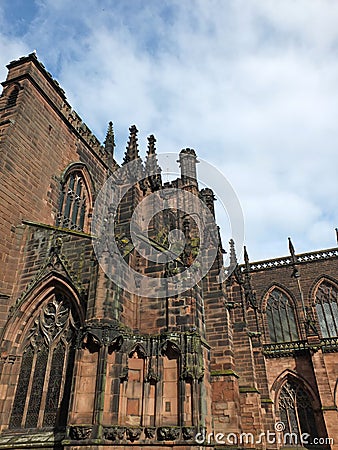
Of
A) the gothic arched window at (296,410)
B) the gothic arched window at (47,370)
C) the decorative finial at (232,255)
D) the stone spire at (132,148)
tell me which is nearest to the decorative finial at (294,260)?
the gothic arched window at (296,410)

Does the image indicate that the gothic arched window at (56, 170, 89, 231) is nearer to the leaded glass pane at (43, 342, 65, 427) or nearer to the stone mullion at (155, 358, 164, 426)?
the leaded glass pane at (43, 342, 65, 427)

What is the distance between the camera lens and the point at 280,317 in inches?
1005

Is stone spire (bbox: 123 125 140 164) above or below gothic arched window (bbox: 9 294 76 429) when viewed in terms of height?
above

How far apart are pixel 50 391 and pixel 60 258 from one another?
116 inches

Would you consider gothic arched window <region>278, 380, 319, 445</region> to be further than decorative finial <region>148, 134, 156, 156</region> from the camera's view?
Yes

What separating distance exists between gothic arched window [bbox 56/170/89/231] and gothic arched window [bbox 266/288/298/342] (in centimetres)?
1656

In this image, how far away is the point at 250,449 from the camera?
11.1 meters

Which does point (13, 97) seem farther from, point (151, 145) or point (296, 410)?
point (296, 410)

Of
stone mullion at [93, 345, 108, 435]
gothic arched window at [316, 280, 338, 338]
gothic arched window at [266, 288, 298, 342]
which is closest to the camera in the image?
stone mullion at [93, 345, 108, 435]

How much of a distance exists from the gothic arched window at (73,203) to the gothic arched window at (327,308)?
1753cm

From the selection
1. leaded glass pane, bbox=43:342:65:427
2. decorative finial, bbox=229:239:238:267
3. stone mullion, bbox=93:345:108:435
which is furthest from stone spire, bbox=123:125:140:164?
stone mullion, bbox=93:345:108:435

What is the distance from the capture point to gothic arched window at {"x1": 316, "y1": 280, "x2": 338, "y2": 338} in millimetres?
23984

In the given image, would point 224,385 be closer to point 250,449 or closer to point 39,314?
point 250,449

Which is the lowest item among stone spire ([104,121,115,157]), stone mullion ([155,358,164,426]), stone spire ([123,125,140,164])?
stone mullion ([155,358,164,426])
